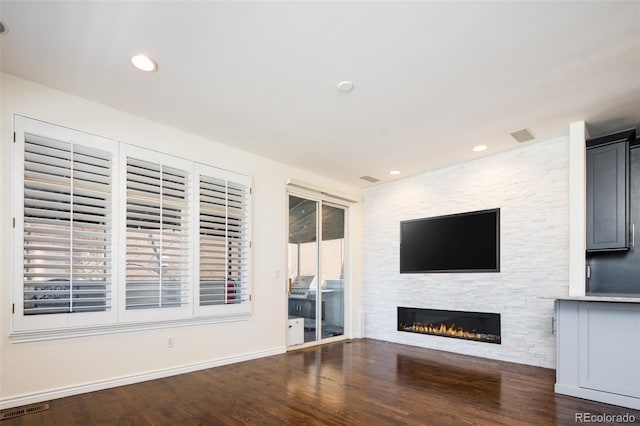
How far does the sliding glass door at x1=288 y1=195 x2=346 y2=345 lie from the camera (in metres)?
5.56

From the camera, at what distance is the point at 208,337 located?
Result: 4.27 meters

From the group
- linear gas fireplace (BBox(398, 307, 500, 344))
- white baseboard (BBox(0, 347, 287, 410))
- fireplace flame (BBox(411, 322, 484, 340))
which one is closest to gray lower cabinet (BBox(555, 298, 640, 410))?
linear gas fireplace (BBox(398, 307, 500, 344))

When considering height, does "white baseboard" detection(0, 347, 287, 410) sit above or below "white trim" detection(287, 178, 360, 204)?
below

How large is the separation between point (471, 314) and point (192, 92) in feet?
14.9

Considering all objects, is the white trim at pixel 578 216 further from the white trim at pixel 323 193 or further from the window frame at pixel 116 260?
the window frame at pixel 116 260

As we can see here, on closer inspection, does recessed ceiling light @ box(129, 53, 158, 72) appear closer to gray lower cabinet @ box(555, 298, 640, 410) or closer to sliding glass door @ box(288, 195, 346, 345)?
sliding glass door @ box(288, 195, 346, 345)


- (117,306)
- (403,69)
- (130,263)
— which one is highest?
(403,69)

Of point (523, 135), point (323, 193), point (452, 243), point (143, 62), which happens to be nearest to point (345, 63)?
point (143, 62)

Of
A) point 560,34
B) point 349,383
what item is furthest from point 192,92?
point 349,383

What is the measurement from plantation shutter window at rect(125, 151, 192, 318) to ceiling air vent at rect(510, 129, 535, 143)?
395 centimetres

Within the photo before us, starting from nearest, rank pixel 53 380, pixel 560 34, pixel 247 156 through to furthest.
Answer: pixel 560 34 < pixel 53 380 < pixel 247 156

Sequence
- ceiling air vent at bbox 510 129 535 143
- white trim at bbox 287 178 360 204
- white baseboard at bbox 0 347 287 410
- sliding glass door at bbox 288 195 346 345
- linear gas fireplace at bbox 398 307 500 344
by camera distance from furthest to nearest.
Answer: sliding glass door at bbox 288 195 346 345, white trim at bbox 287 178 360 204, linear gas fireplace at bbox 398 307 500 344, ceiling air vent at bbox 510 129 535 143, white baseboard at bbox 0 347 287 410

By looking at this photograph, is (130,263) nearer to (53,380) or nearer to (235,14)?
(53,380)

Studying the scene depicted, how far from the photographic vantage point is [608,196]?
3.73 m
